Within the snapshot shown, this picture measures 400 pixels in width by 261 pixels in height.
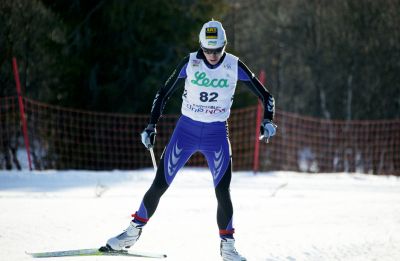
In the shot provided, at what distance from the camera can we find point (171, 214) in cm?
678

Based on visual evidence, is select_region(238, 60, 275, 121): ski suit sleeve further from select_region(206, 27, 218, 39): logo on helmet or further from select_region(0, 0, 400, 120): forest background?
select_region(0, 0, 400, 120): forest background

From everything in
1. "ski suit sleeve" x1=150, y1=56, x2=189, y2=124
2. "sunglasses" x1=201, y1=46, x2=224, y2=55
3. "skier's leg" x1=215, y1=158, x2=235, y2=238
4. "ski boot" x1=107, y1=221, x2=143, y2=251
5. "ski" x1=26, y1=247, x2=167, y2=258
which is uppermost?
"sunglasses" x1=201, y1=46, x2=224, y2=55

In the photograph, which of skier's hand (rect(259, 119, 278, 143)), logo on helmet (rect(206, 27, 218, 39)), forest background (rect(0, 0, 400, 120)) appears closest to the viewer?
logo on helmet (rect(206, 27, 218, 39))

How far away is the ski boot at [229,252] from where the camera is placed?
14.4ft

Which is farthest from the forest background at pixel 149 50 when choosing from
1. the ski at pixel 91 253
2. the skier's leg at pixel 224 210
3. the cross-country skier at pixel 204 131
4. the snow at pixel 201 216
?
the skier's leg at pixel 224 210

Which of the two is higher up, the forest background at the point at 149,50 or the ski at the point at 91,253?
the forest background at the point at 149,50

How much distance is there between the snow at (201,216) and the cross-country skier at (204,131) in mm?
485

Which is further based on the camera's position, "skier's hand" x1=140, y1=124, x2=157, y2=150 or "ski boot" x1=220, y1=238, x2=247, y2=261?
"skier's hand" x1=140, y1=124, x2=157, y2=150

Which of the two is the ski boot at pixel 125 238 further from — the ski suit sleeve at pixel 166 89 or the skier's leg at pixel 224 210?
the ski suit sleeve at pixel 166 89

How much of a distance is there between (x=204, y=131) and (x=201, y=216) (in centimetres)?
250

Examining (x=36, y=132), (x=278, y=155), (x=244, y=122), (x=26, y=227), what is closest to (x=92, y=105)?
(x=36, y=132)

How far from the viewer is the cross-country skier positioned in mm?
4434

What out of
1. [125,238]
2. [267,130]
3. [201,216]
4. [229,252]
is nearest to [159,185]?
[125,238]

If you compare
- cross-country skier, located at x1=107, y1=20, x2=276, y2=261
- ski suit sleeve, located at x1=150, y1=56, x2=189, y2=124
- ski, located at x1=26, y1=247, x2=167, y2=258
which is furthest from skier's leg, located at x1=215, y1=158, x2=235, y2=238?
ski suit sleeve, located at x1=150, y1=56, x2=189, y2=124
